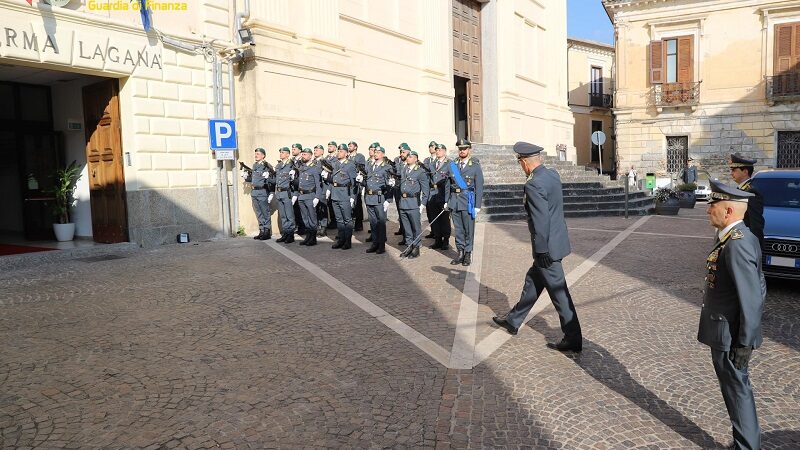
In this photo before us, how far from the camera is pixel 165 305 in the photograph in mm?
6844

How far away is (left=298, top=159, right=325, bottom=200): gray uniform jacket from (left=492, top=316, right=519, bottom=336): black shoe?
6.69 meters

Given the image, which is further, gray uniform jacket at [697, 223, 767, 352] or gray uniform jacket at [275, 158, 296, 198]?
gray uniform jacket at [275, 158, 296, 198]

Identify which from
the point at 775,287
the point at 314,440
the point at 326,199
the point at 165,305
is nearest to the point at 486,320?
the point at 314,440

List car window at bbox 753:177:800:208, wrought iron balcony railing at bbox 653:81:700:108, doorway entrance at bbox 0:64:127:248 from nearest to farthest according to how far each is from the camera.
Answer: car window at bbox 753:177:800:208 < doorway entrance at bbox 0:64:127:248 < wrought iron balcony railing at bbox 653:81:700:108

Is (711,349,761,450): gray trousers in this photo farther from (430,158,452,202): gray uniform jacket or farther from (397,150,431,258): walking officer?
(430,158,452,202): gray uniform jacket

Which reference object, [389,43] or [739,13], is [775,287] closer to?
[389,43]

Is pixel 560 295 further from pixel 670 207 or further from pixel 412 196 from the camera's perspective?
pixel 670 207

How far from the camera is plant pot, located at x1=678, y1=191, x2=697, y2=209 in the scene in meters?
20.0

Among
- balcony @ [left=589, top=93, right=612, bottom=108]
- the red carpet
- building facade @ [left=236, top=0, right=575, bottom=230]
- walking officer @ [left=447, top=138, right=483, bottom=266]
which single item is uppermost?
balcony @ [left=589, top=93, right=612, bottom=108]

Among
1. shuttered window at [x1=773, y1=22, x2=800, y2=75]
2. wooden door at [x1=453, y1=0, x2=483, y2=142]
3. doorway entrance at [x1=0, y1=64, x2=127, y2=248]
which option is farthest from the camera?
shuttered window at [x1=773, y1=22, x2=800, y2=75]

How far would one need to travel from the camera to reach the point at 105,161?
40.1ft

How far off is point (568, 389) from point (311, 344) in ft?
7.47

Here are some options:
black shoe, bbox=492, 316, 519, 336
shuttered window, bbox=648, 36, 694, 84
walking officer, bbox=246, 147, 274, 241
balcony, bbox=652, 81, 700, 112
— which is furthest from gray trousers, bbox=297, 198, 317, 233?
shuttered window, bbox=648, 36, 694, 84

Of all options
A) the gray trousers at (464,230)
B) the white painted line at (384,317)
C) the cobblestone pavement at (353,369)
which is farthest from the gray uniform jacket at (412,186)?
the cobblestone pavement at (353,369)
